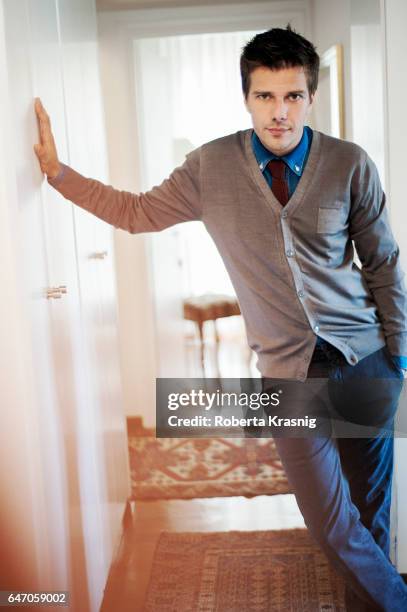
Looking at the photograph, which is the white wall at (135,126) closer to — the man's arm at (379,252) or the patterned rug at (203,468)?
the patterned rug at (203,468)

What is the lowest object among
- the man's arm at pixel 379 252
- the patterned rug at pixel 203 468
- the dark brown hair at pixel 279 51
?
the patterned rug at pixel 203 468

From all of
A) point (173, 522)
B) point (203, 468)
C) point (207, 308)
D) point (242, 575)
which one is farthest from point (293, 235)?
point (207, 308)

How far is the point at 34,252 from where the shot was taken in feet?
4.21

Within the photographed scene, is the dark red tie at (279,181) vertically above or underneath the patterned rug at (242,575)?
Answer: above

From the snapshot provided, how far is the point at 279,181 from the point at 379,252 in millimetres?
249

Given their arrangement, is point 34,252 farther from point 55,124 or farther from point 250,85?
point 250,85

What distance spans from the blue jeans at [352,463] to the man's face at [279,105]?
392 mm

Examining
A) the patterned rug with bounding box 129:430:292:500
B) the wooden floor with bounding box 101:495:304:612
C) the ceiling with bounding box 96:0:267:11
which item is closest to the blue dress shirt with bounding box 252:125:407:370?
the wooden floor with bounding box 101:495:304:612

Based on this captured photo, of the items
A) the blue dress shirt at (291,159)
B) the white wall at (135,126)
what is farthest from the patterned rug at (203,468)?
the blue dress shirt at (291,159)

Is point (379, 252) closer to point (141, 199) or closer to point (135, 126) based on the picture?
point (141, 199)

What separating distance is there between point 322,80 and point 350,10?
474 mm

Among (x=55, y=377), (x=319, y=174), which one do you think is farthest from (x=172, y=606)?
(x=319, y=174)

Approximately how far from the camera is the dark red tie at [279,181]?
4.55ft

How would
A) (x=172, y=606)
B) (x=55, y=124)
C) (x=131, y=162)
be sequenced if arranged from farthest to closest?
1. (x=131, y=162)
2. (x=172, y=606)
3. (x=55, y=124)
